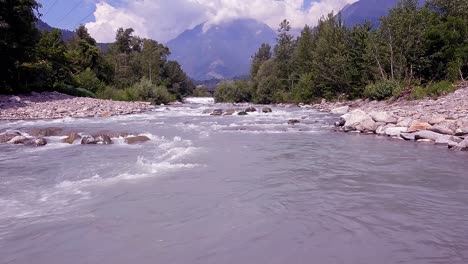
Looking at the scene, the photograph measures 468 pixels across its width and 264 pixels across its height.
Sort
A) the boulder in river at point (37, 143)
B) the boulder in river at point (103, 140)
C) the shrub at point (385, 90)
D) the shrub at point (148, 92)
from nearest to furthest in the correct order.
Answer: the boulder in river at point (37, 143)
the boulder in river at point (103, 140)
the shrub at point (385, 90)
the shrub at point (148, 92)

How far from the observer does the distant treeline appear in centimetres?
2859

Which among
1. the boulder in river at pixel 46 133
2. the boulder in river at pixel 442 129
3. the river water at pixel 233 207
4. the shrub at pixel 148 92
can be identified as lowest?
the river water at pixel 233 207

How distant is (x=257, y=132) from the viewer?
18109mm

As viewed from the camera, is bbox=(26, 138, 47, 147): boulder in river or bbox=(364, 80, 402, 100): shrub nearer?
bbox=(26, 138, 47, 147): boulder in river

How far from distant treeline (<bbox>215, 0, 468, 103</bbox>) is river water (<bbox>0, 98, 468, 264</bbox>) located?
18.0 metres

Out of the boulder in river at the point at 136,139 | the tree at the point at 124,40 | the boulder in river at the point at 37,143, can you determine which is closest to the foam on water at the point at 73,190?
the boulder in river at the point at 136,139

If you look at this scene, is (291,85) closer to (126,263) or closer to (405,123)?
(405,123)

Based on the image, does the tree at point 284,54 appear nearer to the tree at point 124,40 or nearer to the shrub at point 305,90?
the shrub at point 305,90

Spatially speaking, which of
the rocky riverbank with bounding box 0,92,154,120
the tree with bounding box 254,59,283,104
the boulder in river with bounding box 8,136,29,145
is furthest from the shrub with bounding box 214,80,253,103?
the boulder in river with bounding box 8,136,29,145

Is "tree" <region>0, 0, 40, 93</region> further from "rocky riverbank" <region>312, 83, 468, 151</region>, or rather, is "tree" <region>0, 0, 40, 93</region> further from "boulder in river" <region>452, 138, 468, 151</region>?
"boulder in river" <region>452, 138, 468, 151</region>

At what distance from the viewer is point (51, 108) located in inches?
1070

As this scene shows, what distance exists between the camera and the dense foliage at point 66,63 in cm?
2927

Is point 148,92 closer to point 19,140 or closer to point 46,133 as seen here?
point 46,133

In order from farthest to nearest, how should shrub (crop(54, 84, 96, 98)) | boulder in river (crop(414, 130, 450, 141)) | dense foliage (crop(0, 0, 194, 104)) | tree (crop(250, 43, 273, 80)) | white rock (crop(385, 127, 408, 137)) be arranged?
tree (crop(250, 43, 273, 80)) < shrub (crop(54, 84, 96, 98)) < dense foliage (crop(0, 0, 194, 104)) < white rock (crop(385, 127, 408, 137)) < boulder in river (crop(414, 130, 450, 141))
